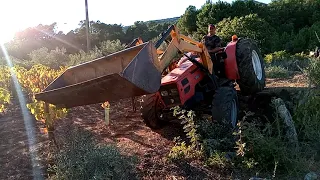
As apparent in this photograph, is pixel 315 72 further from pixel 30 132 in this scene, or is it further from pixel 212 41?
pixel 30 132

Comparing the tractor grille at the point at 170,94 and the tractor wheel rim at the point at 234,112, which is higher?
the tractor grille at the point at 170,94

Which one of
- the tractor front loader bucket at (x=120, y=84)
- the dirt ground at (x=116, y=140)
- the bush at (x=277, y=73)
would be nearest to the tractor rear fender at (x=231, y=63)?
the dirt ground at (x=116, y=140)

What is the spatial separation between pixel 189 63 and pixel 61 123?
8.40 feet

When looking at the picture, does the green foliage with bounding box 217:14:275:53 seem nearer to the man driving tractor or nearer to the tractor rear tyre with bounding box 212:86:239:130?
the man driving tractor

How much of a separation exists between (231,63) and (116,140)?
2.51m

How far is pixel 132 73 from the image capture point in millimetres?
3662

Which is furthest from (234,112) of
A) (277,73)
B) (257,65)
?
(277,73)

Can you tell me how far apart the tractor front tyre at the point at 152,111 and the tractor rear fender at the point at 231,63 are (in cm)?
158

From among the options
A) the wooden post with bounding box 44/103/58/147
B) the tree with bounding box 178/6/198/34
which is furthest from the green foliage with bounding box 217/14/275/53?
the wooden post with bounding box 44/103/58/147

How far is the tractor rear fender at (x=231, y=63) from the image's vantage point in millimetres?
6445

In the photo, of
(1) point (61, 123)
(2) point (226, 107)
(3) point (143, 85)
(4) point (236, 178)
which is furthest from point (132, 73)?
(1) point (61, 123)

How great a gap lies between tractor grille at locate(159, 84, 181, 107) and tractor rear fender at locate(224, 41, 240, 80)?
1.66 metres

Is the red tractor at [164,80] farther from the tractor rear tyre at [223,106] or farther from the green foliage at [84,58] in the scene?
the green foliage at [84,58]

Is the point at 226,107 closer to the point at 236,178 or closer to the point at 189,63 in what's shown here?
the point at 189,63
